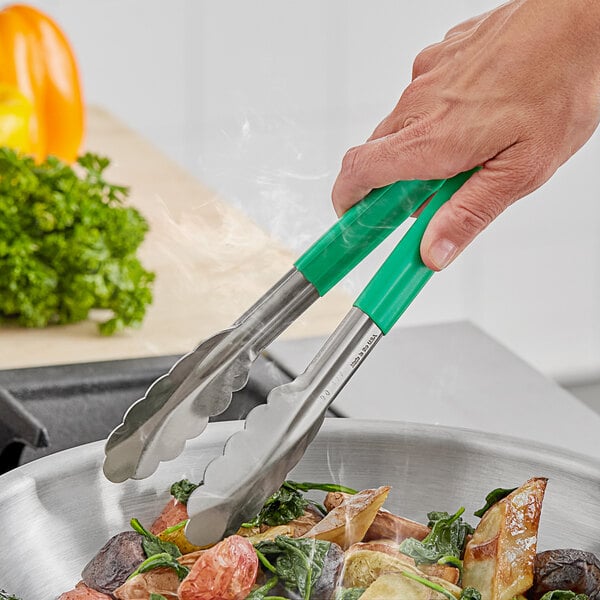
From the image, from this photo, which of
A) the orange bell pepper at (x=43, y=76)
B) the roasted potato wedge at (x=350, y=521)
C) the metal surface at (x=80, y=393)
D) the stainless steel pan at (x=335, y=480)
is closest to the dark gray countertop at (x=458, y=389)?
the metal surface at (x=80, y=393)

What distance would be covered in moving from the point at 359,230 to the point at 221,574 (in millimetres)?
235

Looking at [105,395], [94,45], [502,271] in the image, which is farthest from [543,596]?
[502,271]

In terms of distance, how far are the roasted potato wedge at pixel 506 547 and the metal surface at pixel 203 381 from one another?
185 millimetres

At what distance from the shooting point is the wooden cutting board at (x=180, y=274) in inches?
37.1

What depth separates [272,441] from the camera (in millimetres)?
649

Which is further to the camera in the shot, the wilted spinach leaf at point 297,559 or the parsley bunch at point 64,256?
the parsley bunch at point 64,256

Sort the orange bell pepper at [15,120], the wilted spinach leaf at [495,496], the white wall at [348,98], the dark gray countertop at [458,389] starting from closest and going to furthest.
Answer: the wilted spinach leaf at [495,496], the dark gray countertop at [458,389], the white wall at [348,98], the orange bell pepper at [15,120]

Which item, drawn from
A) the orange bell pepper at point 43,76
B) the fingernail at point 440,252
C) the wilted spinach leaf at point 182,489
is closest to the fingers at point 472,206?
the fingernail at point 440,252

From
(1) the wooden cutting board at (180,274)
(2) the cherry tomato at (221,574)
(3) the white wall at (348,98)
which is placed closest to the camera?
(2) the cherry tomato at (221,574)

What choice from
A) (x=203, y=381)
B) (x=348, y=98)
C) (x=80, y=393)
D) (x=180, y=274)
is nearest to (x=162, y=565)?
(x=203, y=381)

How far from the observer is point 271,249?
921 millimetres

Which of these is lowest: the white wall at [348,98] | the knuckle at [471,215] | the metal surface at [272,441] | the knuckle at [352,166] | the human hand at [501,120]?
the white wall at [348,98]

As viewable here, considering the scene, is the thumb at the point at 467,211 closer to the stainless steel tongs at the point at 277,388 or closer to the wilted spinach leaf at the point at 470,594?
the stainless steel tongs at the point at 277,388

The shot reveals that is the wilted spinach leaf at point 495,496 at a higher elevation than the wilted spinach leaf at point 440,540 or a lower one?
→ higher
